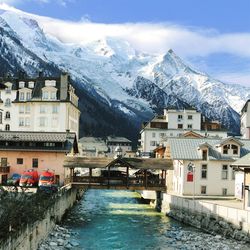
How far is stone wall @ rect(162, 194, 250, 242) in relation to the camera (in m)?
42.1

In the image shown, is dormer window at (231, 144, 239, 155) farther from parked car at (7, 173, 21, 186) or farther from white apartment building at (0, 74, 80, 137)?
white apartment building at (0, 74, 80, 137)

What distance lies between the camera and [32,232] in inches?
1356

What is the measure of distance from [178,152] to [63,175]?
14.6m

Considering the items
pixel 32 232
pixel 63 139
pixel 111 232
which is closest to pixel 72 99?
pixel 63 139

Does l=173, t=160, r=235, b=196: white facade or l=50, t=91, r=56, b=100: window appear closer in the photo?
l=173, t=160, r=235, b=196: white facade

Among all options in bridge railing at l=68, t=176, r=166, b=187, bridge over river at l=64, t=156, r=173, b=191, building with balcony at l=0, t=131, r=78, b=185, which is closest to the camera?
bridge over river at l=64, t=156, r=173, b=191

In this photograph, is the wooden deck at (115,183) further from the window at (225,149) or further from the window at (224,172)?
the window at (225,149)

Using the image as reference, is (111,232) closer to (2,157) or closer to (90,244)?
(90,244)

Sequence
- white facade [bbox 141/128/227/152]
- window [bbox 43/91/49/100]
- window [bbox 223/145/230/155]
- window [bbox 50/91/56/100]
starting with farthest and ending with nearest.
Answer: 1. white facade [bbox 141/128/227/152]
2. window [bbox 43/91/49/100]
3. window [bbox 50/91/56/100]
4. window [bbox 223/145/230/155]

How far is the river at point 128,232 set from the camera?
4100cm

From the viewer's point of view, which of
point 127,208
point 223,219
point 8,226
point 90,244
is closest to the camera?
point 8,226

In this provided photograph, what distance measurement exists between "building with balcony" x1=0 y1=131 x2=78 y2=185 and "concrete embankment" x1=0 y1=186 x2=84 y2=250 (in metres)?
8.89

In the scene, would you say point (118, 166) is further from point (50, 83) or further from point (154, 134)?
point (154, 134)

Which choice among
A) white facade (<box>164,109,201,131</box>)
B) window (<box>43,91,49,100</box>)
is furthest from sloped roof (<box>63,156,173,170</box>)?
white facade (<box>164,109,201,131</box>)
